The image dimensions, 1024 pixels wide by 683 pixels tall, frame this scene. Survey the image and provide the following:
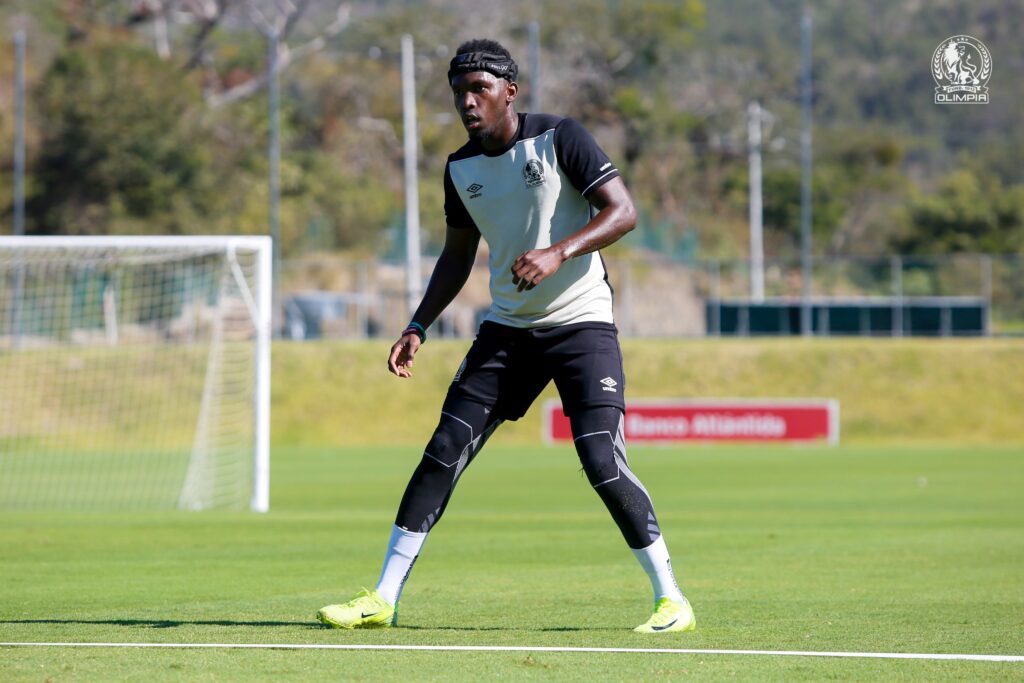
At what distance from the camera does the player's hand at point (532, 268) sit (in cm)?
635

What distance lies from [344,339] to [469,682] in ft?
122

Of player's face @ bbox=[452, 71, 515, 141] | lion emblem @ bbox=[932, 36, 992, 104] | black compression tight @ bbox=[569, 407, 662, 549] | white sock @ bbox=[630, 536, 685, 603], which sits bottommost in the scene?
white sock @ bbox=[630, 536, 685, 603]

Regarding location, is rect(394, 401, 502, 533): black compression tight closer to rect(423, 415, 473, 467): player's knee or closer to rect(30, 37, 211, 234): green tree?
rect(423, 415, 473, 467): player's knee

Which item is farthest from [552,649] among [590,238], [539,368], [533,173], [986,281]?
[986,281]

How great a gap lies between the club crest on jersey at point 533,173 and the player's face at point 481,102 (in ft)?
0.66

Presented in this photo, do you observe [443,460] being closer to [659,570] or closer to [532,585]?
[659,570]

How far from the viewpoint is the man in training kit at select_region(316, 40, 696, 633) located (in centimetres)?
686

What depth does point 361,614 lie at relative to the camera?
6.98 m

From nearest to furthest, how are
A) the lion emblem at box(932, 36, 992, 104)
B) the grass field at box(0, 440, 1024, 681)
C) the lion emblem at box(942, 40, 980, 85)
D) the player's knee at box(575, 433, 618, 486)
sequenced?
the grass field at box(0, 440, 1024, 681), the player's knee at box(575, 433, 618, 486), the lion emblem at box(932, 36, 992, 104), the lion emblem at box(942, 40, 980, 85)

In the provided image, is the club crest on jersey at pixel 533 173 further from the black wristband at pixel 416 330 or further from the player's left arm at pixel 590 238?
the black wristband at pixel 416 330

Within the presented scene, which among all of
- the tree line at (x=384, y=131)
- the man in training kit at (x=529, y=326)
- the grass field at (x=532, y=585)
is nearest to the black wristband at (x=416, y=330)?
the man in training kit at (x=529, y=326)

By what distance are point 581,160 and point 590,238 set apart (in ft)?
1.31

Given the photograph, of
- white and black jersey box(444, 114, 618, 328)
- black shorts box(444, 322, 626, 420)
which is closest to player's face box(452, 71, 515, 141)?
white and black jersey box(444, 114, 618, 328)

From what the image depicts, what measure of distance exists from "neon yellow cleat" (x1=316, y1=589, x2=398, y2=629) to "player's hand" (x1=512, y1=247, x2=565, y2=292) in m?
1.59
